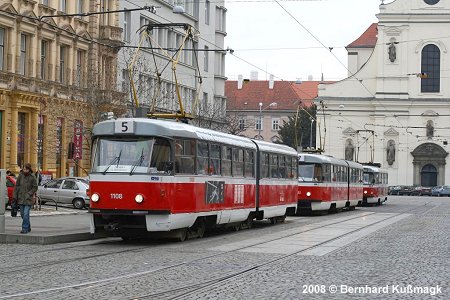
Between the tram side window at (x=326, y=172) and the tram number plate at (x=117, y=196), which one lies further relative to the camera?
the tram side window at (x=326, y=172)

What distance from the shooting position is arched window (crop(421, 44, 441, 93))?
98.4m

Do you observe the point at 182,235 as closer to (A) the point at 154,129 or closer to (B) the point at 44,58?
(A) the point at 154,129

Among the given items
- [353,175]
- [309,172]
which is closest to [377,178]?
[353,175]

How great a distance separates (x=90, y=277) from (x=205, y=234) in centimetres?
1137

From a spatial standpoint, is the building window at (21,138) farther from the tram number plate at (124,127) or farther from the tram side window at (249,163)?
the tram number plate at (124,127)

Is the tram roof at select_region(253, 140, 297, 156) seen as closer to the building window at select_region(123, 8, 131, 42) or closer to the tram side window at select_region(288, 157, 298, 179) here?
the tram side window at select_region(288, 157, 298, 179)

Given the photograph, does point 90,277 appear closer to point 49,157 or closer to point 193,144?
point 193,144

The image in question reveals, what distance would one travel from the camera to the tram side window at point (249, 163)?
2690 centimetres

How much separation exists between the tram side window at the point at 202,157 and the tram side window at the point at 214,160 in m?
0.37

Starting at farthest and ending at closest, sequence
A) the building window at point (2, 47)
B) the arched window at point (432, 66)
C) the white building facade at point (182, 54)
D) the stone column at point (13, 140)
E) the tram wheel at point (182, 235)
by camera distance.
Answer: the arched window at point (432, 66) → the white building facade at point (182, 54) → the stone column at point (13, 140) → the building window at point (2, 47) → the tram wheel at point (182, 235)

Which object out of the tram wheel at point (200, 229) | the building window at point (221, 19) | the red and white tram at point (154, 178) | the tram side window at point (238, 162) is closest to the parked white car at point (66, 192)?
the tram side window at point (238, 162)

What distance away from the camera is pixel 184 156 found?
2122cm

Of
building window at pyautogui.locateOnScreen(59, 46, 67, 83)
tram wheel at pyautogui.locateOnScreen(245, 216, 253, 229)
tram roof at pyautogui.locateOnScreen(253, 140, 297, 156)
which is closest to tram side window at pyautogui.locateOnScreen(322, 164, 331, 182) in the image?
tram roof at pyautogui.locateOnScreen(253, 140, 297, 156)

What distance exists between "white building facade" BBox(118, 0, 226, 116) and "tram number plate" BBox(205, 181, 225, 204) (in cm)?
2022
